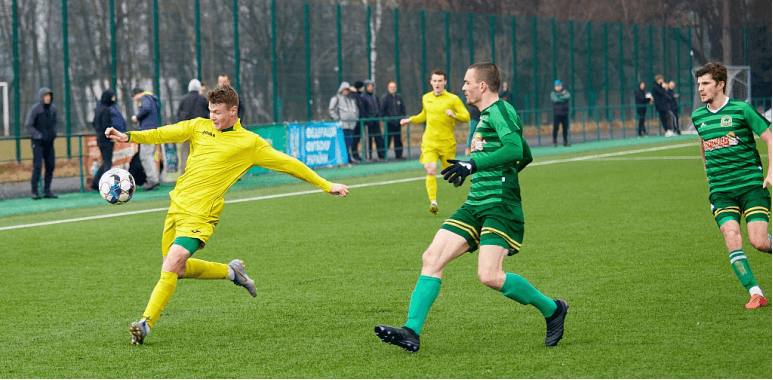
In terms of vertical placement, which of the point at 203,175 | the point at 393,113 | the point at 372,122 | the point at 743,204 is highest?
the point at 393,113

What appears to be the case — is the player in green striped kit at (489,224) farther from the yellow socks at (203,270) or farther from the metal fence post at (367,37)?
the metal fence post at (367,37)

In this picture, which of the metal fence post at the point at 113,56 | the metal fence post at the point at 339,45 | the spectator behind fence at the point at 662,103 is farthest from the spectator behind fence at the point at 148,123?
the spectator behind fence at the point at 662,103

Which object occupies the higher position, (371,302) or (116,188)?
(116,188)

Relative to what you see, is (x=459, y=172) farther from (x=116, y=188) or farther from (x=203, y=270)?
(x=116, y=188)

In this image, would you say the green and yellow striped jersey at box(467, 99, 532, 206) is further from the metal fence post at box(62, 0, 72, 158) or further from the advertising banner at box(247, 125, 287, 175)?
the metal fence post at box(62, 0, 72, 158)

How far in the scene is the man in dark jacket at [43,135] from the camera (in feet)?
57.6

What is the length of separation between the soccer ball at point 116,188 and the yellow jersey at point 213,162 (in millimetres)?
797

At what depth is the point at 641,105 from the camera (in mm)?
37219

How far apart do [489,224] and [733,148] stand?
2456mm

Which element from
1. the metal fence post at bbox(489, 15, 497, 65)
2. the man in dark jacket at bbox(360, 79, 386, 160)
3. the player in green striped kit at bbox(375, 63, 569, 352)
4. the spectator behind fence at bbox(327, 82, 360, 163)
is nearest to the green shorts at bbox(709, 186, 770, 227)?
the player in green striped kit at bbox(375, 63, 569, 352)

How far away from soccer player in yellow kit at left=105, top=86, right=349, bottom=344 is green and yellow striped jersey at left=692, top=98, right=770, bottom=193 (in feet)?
9.25

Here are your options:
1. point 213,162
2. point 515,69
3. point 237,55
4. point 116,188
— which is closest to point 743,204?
point 213,162

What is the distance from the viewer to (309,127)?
78.8ft

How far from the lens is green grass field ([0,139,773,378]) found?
6285 millimetres
